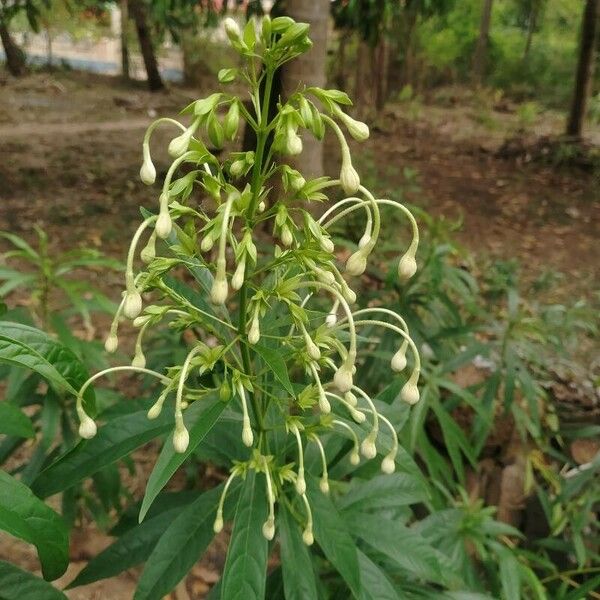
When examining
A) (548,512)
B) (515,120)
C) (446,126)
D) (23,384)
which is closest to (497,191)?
(446,126)

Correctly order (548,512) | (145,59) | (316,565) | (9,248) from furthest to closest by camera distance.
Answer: (145,59)
(9,248)
(548,512)
(316,565)

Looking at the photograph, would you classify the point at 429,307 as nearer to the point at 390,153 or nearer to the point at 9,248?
the point at 9,248

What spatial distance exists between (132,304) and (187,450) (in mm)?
199

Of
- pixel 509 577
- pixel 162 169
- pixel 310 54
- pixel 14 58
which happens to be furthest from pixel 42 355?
pixel 14 58

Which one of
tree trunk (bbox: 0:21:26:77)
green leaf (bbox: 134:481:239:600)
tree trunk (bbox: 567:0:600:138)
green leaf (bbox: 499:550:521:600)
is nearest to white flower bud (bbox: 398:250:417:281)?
green leaf (bbox: 134:481:239:600)

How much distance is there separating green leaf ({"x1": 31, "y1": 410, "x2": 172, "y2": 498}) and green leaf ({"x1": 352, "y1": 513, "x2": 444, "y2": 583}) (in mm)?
452

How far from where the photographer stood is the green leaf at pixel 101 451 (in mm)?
1007

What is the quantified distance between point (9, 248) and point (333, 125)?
3.36m

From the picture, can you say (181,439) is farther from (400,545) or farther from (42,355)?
(400,545)

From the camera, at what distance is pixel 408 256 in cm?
84

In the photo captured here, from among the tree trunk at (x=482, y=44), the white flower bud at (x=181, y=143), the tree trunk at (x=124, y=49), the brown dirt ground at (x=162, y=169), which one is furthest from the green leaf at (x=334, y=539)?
the tree trunk at (x=482, y=44)

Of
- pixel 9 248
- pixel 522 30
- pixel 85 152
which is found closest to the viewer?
pixel 9 248

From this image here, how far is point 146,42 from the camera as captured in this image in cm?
677

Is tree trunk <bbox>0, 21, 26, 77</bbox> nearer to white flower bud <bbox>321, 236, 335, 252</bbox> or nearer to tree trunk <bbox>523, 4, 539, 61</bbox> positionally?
tree trunk <bbox>523, 4, 539, 61</bbox>
